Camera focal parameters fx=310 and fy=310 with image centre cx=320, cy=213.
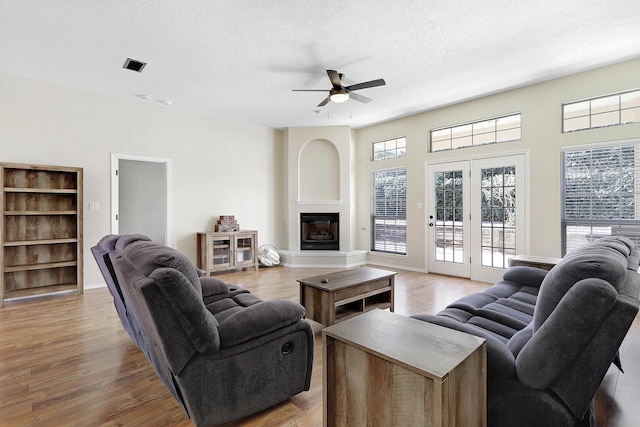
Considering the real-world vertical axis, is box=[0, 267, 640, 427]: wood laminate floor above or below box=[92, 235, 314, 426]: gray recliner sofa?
below

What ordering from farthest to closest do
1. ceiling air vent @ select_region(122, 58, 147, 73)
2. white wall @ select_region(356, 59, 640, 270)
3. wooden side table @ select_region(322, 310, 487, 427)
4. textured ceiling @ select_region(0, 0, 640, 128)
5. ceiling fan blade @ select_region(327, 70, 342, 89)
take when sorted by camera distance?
1. white wall @ select_region(356, 59, 640, 270)
2. ceiling air vent @ select_region(122, 58, 147, 73)
3. ceiling fan blade @ select_region(327, 70, 342, 89)
4. textured ceiling @ select_region(0, 0, 640, 128)
5. wooden side table @ select_region(322, 310, 487, 427)

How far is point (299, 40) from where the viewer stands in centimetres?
325

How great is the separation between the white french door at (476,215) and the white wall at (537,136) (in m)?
0.16

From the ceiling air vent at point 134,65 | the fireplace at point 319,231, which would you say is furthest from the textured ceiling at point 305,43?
the fireplace at point 319,231

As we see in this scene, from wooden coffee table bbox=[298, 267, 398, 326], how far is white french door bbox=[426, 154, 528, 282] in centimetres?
253

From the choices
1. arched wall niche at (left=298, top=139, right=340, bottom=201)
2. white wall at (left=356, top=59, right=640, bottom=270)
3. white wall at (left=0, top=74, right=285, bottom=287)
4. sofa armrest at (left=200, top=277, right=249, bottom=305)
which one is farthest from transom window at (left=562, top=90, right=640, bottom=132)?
white wall at (left=0, top=74, right=285, bottom=287)

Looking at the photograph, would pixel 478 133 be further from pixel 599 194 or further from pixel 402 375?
pixel 402 375

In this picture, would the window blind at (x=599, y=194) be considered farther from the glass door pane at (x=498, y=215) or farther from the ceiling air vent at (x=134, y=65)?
the ceiling air vent at (x=134, y=65)

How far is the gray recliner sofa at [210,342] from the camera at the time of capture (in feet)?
4.59

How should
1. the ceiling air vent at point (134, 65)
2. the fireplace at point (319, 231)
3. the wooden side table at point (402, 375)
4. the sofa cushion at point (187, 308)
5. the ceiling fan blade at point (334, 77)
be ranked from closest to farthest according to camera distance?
1. the wooden side table at point (402, 375)
2. the sofa cushion at point (187, 308)
3. the ceiling fan blade at point (334, 77)
4. the ceiling air vent at point (134, 65)
5. the fireplace at point (319, 231)

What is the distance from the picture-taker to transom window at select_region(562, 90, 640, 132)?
3.84m

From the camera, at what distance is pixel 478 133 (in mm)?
5168

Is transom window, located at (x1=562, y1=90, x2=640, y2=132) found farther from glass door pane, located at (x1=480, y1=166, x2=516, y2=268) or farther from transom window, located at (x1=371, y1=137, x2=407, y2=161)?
transom window, located at (x1=371, y1=137, x2=407, y2=161)

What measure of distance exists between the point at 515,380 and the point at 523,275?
1833mm
